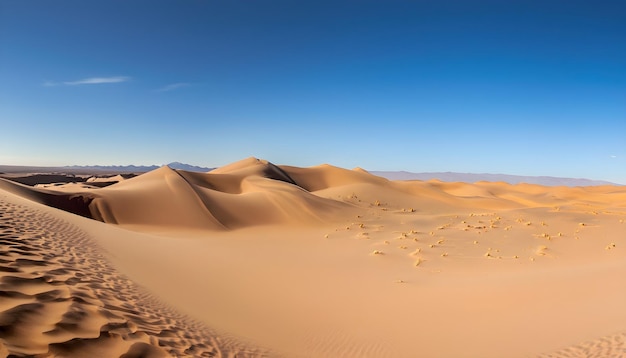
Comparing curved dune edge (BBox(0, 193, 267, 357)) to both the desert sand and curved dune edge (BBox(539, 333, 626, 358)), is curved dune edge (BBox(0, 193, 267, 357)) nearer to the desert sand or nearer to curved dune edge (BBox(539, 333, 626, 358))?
the desert sand

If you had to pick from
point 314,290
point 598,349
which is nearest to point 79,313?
point 314,290

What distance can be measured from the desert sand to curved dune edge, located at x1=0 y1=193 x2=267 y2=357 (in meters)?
0.02

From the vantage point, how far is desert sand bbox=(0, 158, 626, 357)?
436 cm

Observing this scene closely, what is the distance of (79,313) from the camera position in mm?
4121

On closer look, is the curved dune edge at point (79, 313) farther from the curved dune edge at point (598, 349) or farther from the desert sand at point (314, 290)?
the curved dune edge at point (598, 349)

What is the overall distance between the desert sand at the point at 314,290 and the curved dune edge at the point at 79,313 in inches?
0.9

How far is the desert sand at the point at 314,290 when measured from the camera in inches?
172

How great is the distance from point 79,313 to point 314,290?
237 inches

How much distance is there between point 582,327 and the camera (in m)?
6.64

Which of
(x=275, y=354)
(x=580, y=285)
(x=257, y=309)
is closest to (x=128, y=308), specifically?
(x=275, y=354)

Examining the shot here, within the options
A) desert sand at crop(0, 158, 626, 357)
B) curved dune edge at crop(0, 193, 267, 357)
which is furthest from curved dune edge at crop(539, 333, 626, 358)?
curved dune edge at crop(0, 193, 267, 357)

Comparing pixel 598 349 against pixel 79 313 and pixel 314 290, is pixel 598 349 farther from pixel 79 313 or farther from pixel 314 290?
pixel 79 313

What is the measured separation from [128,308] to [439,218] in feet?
68.8

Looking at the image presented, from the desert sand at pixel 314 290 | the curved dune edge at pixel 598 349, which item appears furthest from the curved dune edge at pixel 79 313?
the curved dune edge at pixel 598 349
